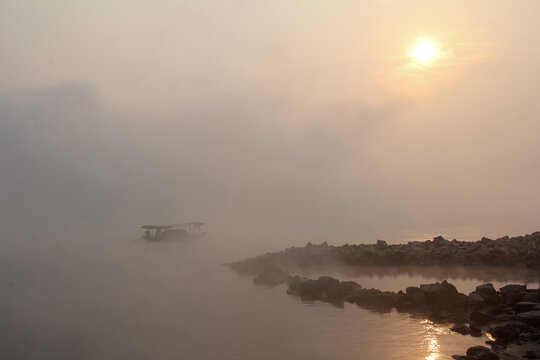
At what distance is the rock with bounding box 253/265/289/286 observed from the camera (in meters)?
21.5

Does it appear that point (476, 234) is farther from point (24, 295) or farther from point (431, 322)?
point (24, 295)

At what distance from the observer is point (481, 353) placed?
32.4ft

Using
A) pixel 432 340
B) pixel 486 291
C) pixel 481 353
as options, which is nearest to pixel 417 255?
pixel 486 291

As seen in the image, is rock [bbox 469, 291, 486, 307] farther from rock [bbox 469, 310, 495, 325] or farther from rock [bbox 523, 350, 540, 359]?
rock [bbox 523, 350, 540, 359]

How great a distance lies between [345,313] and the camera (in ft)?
50.8

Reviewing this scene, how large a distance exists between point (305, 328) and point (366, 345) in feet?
7.79

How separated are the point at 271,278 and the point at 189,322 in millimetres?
7442

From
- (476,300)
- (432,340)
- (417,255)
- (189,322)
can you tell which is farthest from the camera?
(417,255)

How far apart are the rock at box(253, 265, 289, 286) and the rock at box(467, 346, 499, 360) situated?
1183cm

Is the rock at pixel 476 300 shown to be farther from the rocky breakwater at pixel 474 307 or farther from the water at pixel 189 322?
the water at pixel 189 322

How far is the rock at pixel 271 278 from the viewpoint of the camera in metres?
21.5

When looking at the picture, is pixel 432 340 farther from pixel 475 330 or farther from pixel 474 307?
pixel 474 307

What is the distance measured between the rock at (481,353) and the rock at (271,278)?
466 inches

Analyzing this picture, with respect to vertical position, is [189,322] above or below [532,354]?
below
